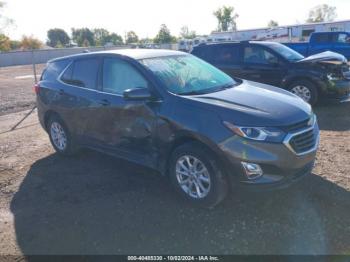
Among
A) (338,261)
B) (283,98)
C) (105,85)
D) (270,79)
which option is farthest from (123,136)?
(270,79)

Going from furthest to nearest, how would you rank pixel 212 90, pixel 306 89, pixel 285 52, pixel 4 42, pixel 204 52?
pixel 4 42
pixel 204 52
pixel 285 52
pixel 306 89
pixel 212 90

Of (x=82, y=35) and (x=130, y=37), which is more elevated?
(x=82, y=35)

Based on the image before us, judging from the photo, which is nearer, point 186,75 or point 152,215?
point 152,215

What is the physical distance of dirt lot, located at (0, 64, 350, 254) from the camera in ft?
11.0

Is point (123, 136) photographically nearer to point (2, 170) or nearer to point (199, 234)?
point (199, 234)

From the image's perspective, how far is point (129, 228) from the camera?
368cm

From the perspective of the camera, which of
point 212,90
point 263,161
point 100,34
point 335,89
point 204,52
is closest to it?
point 263,161

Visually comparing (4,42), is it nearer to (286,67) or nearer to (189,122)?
(286,67)

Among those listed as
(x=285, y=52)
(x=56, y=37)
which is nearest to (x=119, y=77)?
(x=285, y=52)

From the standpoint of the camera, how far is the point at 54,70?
19.6ft

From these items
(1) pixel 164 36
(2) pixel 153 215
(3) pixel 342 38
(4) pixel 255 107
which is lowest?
(2) pixel 153 215

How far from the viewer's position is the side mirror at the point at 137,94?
4.03m

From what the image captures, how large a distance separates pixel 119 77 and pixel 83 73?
890 millimetres

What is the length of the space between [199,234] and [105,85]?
247cm
